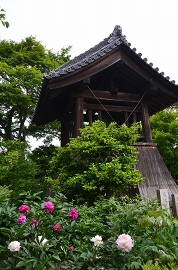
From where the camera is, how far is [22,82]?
1131 centimetres

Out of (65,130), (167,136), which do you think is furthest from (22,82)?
(167,136)

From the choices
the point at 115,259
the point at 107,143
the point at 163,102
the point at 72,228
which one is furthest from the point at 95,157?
the point at 163,102

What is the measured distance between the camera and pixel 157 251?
2008 millimetres

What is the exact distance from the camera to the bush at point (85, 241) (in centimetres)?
203

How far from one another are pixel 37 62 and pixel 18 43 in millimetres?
1871

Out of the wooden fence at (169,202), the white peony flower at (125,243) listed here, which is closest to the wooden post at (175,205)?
the wooden fence at (169,202)

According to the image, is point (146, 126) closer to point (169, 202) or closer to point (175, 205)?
point (169, 202)

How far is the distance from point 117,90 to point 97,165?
11.2 ft

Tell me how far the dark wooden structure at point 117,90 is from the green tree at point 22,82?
314cm

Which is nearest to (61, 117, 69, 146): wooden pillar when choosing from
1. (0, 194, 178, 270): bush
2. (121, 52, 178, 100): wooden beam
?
(121, 52, 178, 100): wooden beam

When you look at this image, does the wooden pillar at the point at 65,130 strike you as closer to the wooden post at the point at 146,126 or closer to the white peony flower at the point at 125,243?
the wooden post at the point at 146,126

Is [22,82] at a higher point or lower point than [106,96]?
higher

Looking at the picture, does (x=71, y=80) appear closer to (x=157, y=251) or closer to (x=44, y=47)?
(x=157, y=251)

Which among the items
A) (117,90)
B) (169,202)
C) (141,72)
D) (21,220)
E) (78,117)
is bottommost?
(169,202)
